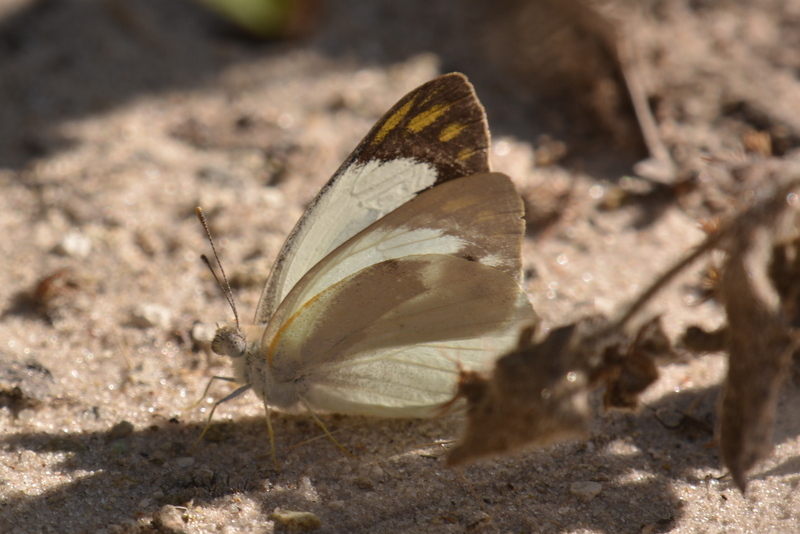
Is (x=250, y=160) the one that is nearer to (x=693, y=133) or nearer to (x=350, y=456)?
(x=350, y=456)

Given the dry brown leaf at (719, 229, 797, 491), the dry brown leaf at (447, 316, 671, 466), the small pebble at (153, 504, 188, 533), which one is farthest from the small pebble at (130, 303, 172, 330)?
the dry brown leaf at (719, 229, 797, 491)

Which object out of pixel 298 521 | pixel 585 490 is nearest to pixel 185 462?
pixel 298 521

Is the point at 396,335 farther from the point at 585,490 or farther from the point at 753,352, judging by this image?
the point at 753,352

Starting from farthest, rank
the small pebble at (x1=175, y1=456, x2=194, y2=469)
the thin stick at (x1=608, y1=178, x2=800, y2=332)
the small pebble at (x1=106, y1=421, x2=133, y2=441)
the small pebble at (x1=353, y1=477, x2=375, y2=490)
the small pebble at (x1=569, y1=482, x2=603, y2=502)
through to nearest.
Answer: the small pebble at (x1=106, y1=421, x2=133, y2=441) → the small pebble at (x1=175, y1=456, x2=194, y2=469) → the small pebble at (x1=353, y1=477, x2=375, y2=490) → the small pebble at (x1=569, y1=482, x2=603, y2=502) → the thin stick at (x1=608, y1=178, x2=800, y2=332)

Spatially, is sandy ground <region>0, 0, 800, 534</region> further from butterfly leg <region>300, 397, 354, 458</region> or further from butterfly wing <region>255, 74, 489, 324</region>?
butterfly wing <region>255, 74, 489, 324</region>

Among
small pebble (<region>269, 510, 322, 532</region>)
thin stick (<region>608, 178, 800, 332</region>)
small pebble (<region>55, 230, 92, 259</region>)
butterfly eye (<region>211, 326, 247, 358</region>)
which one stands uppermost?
thin stick (<region>608, 178, 800, 332</region>)
